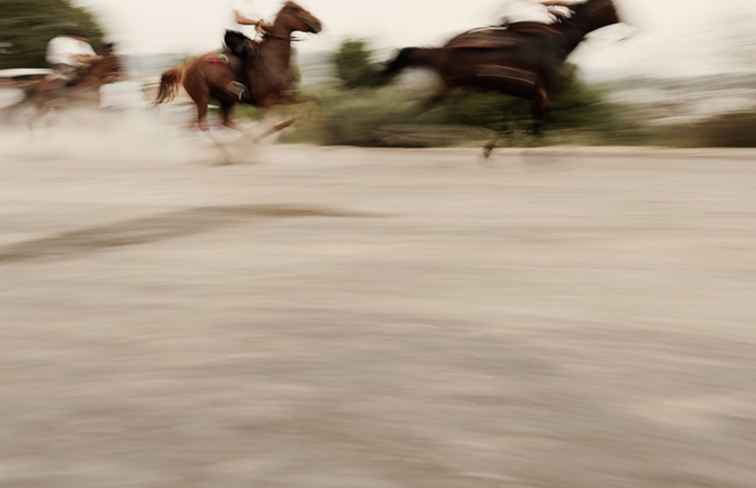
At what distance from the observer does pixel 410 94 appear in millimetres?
→ 14648

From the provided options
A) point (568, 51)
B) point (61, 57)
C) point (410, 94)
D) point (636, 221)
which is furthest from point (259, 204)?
point (61, 57)

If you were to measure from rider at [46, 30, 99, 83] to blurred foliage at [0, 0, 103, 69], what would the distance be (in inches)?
517

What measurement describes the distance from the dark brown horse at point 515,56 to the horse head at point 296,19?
58.3 inches

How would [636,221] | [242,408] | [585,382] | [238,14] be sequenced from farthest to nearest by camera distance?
[238,14], [636,221], [585,382], [242,408]

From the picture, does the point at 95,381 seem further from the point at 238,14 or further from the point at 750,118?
the point at 750,118

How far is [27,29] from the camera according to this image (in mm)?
29391

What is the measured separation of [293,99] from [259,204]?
5094 mm

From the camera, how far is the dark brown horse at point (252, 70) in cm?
1245

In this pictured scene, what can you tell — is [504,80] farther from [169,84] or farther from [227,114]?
[169,84]

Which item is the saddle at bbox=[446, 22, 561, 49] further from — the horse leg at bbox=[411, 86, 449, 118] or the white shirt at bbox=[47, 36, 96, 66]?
the white shirt at bbox=[47, 36, 96, 66]

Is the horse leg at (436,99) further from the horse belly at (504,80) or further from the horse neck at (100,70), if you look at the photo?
the horse neck at (100,70)

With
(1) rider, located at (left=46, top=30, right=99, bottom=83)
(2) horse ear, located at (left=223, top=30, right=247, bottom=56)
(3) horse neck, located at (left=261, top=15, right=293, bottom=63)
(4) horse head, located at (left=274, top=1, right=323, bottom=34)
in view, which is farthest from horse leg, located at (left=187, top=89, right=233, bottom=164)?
(1) rider, located at (left=46, top=30, right=99, bottom=83)

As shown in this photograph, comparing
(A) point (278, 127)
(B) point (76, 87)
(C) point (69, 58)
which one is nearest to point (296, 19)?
(A) point (278, 127)

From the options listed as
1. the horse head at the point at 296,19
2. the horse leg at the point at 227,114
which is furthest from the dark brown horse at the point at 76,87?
the horse head at the point at 296,19
